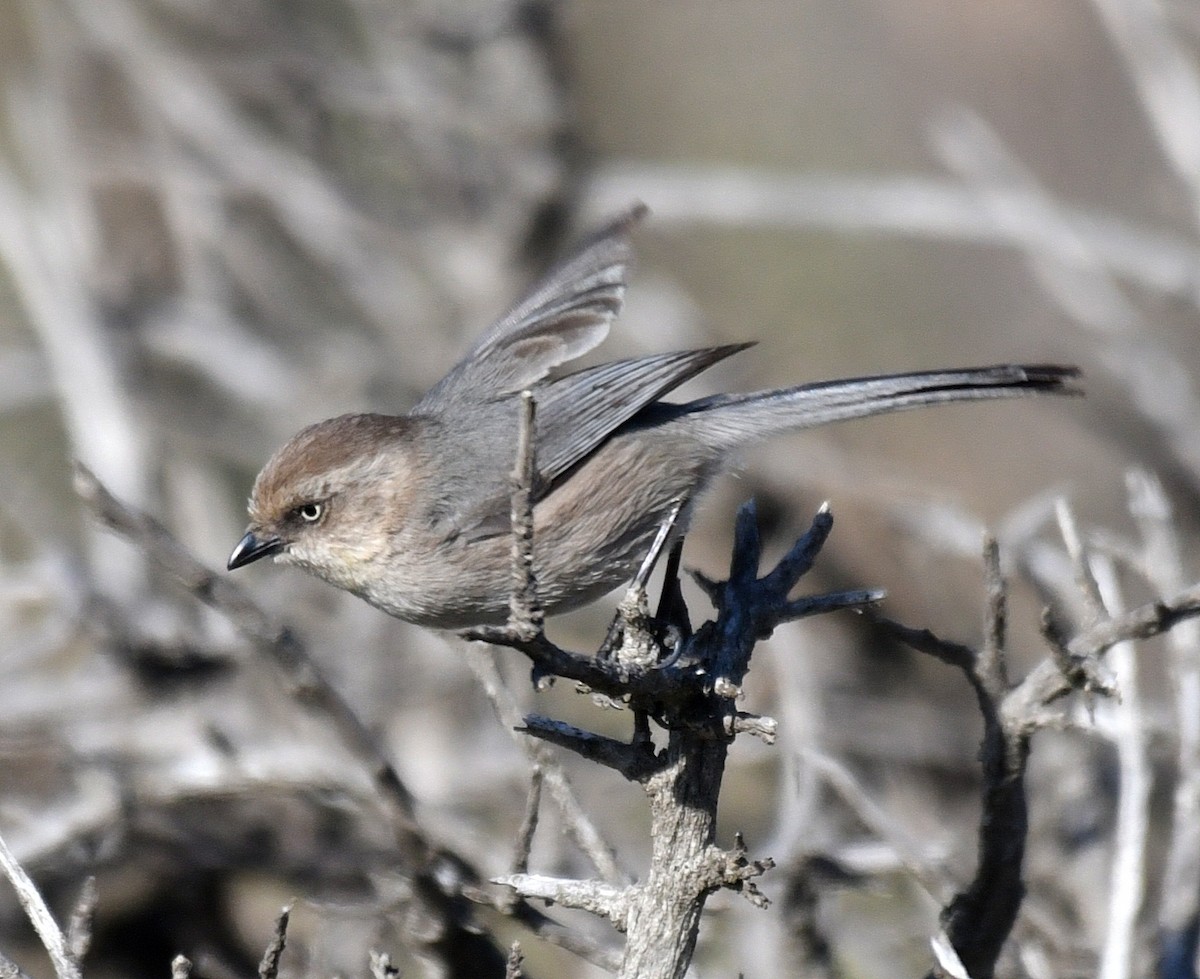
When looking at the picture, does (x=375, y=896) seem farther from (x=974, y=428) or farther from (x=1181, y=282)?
(x=974, y=428)

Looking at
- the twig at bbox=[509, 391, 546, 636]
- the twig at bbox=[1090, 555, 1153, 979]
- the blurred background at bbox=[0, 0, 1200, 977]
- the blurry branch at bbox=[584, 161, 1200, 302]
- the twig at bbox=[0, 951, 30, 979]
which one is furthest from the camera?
the blurry branch at bbox=[584, 161, 1200, 302]

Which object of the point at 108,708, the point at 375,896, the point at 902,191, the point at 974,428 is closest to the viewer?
the point at 375,896

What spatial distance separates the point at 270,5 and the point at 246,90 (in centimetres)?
50

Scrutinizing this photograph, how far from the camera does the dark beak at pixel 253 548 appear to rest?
383 cm

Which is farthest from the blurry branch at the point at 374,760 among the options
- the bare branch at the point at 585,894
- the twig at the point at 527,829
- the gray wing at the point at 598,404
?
the gray wing at the point at 598,404

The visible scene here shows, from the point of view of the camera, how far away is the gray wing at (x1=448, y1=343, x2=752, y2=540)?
12.3ft

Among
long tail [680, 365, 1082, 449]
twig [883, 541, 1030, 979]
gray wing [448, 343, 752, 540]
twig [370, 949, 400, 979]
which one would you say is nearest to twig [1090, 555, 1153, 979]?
twig [883, 541, 1030, 979]

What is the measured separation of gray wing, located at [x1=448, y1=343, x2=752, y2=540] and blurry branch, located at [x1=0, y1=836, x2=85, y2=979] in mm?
1416

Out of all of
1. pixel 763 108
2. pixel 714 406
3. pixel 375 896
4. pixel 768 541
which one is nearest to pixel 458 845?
pixel 375 896

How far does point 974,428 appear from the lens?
36.6 ft

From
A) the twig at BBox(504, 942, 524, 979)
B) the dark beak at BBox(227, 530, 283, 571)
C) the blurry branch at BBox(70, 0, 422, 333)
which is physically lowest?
the twig at BBox(504, 942, 524, 979)

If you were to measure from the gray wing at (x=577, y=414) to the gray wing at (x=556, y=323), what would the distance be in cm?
8

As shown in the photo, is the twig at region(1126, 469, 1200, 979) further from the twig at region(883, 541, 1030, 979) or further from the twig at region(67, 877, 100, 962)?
the twig at region(67, 877, 100, 962)

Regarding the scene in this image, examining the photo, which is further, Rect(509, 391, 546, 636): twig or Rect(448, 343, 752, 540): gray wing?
Rect(448, 343, 752, 540): gray wing
